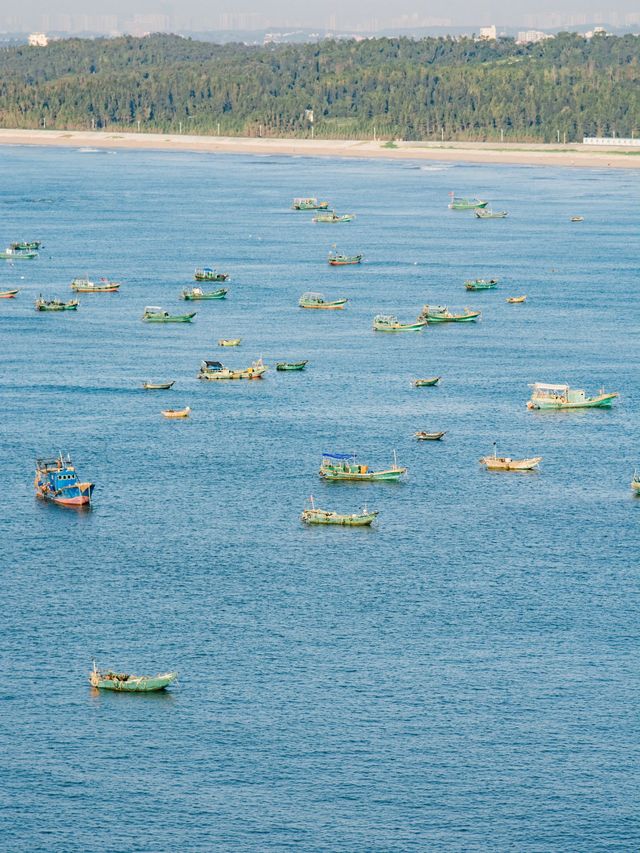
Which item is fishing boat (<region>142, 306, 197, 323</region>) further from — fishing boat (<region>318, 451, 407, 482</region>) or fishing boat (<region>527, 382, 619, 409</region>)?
fishing boat (<region>318, 451, 407, 482</region>)

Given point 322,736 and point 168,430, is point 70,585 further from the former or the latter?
point 168,430

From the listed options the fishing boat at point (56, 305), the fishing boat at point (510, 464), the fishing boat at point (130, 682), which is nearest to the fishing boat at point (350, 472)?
the fishing boat at point (510, 464)

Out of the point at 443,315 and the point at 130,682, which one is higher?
the point at 443,315

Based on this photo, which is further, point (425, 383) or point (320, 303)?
point (320, 303)

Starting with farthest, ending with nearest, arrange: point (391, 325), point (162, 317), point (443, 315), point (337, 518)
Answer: point (443, 315), point (162, 317), point (391, 325), point (337, 518)

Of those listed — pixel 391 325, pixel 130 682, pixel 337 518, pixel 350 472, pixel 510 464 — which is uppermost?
pixel 391 325

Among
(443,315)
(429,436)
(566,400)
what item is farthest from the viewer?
(443,315)

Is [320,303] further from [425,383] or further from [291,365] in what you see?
[425,383]

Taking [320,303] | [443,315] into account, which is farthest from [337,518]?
[320,303]
